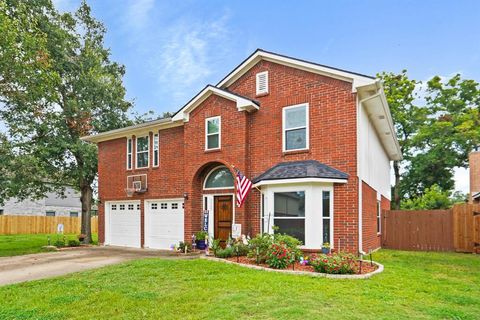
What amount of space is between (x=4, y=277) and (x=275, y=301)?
25.1ft

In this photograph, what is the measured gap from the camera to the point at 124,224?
17.0 m

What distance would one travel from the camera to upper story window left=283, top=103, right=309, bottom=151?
11.7 metres

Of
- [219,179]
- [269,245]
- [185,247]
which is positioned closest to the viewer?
[269,245]

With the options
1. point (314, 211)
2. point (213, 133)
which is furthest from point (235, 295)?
point (213, 133)

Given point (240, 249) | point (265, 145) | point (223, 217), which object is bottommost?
point (240, 249)

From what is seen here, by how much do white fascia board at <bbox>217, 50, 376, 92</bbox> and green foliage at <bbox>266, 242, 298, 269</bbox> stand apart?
5.35 meters

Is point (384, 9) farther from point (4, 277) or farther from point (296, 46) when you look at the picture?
point (4, 277)

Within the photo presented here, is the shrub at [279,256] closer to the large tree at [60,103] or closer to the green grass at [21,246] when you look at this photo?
the green grass at [21,246]

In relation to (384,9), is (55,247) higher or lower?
lower

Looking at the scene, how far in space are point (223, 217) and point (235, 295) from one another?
23.5 feet

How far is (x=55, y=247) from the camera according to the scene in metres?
16.0

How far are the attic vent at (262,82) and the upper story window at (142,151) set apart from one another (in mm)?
6337

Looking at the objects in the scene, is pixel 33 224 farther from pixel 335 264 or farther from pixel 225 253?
pixel 335 264

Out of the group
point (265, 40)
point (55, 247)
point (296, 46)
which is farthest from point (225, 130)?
point (55, 247)
